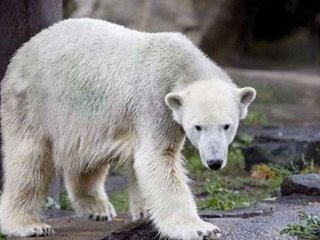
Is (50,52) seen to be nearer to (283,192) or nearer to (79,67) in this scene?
(79,67)

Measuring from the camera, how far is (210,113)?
6355 mm

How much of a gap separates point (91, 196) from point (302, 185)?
1740 mm

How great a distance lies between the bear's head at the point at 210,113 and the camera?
626 cm

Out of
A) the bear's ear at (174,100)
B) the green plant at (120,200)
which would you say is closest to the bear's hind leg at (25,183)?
the bear's ear at (174,100)

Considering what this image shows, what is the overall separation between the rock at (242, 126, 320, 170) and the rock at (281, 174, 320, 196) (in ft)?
7.50

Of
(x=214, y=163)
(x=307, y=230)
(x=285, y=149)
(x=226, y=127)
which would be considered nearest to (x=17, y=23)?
(x=226, y=127)

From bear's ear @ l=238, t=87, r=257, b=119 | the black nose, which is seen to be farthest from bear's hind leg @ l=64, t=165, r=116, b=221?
the black nose

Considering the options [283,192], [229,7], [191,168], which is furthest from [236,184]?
[229,7]

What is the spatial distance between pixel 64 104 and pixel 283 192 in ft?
7.23

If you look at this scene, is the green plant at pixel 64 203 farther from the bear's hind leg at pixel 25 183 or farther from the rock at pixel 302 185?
the rock at pixel 302 185

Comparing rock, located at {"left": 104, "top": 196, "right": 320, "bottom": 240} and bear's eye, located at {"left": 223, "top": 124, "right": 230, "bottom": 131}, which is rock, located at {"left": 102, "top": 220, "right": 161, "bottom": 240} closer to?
rock, located at {"left": 104, "top": 196, "right": 320, "bottom": 240}

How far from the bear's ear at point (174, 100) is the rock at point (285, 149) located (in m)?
4.40

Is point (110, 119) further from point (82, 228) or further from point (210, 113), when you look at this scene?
point (82, 228)

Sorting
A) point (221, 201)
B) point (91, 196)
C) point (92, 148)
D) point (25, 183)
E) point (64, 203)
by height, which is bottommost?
point (64, 203)
